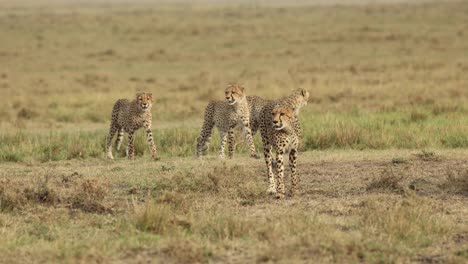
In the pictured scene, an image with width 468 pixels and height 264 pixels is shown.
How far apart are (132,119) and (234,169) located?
2931 millimetres

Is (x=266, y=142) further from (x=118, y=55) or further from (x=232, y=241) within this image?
(x=118, y=55)

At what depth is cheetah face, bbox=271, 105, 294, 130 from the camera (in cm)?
817

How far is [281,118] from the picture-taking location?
823cm

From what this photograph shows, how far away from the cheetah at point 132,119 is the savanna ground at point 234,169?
0.62 ft

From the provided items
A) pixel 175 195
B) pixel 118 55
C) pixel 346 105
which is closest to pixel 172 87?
pixel 346 105

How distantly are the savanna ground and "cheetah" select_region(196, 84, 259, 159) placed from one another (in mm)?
412

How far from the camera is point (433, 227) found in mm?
6926

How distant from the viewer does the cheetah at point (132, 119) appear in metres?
11.7

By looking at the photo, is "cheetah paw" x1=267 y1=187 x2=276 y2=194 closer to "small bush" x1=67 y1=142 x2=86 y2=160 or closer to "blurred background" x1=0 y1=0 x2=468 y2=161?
"blurred background" x1=0 y1=0 x2=468 y2=161

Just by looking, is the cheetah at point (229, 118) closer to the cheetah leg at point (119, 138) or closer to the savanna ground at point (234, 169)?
the savanna ground at point (234, 169)

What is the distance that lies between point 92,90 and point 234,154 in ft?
31.0

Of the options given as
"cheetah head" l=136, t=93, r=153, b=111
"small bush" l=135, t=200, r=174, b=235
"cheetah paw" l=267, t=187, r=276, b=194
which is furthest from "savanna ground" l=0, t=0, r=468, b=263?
"cheetah head" l=136, t=93, r=153, b=111

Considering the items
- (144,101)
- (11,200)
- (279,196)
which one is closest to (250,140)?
(144,101)

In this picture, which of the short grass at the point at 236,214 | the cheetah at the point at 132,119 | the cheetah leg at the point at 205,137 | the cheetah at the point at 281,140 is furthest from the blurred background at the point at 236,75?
the cheetah at the point at 281,140
